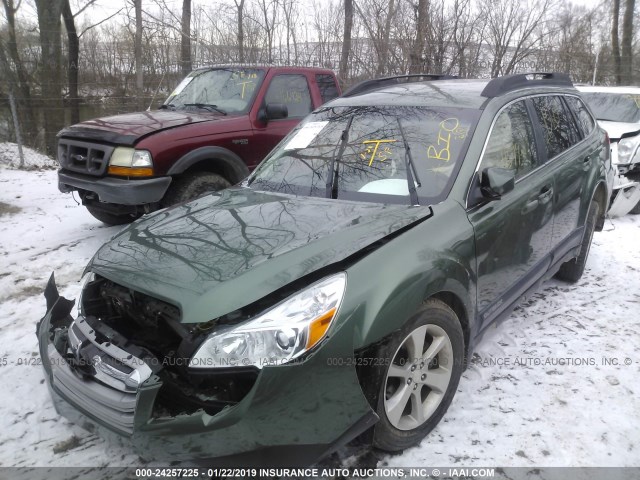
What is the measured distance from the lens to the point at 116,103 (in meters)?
11.8

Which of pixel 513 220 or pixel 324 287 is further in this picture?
pixel 513 220

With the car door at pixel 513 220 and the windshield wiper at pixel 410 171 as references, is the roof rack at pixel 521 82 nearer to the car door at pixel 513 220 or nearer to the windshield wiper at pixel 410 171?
the car door at pixel 513 220

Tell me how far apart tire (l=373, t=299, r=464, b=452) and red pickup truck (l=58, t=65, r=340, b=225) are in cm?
332

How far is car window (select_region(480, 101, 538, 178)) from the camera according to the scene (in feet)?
9.69

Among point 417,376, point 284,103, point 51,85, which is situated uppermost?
point 51,85

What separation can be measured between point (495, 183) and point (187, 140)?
3.43m

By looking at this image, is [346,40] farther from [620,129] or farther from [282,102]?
[620,129]

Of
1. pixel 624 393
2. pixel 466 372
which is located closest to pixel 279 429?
pixel 466 372

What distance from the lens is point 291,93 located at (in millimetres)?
6203

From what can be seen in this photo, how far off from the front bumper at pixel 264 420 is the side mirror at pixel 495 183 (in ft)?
4.31

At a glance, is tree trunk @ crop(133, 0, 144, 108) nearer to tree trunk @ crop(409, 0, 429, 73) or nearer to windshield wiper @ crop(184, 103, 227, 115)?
windshield wiper @ crop(184, 103, 227, 115)

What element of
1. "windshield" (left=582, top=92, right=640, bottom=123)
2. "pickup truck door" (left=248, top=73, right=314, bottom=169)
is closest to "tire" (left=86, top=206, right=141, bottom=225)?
"pickup truck door" (left=248, top=73, right=314, bottom=169)

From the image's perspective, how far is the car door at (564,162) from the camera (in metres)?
3.56

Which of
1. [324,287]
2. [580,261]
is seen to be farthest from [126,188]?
[580,261]
